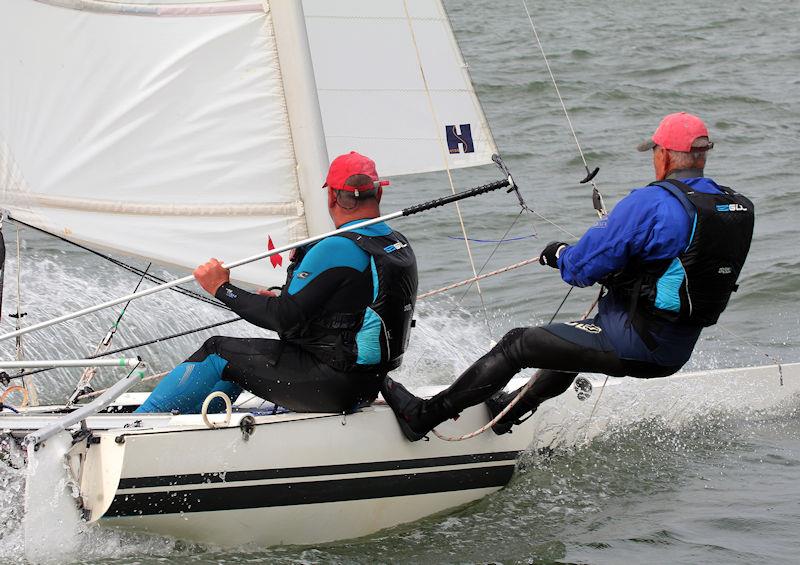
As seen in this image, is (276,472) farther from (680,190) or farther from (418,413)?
(680,190)

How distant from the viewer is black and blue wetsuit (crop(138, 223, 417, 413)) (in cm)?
366

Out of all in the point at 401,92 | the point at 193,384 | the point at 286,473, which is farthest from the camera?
the point at 401,92

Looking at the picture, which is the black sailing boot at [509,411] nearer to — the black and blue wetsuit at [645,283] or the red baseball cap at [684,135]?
the black and blue wetsuit at [645,283]

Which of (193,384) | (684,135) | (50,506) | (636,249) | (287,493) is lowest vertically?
(287,493)

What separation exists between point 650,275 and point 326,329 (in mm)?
1013

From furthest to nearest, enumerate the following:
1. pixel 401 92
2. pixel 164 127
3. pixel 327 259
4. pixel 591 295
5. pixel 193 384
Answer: pixel 591 295
pixel 401 92
pixel 164 127
pixel 193 384
pixel 327 259

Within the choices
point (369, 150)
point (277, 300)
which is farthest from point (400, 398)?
point (369, 150)

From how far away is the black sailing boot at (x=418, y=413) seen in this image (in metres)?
3.86

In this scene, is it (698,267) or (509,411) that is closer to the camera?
(698,267)

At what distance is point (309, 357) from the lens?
12.5ft

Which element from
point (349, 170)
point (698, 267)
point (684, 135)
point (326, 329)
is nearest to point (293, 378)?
point (326, 329)

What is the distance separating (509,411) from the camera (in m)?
4.02

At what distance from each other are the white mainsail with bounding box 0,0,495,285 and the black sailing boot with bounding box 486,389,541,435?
2.97 feet

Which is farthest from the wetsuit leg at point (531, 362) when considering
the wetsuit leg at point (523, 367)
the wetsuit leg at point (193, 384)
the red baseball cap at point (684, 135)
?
the wetsuit leg at point (193, 384)
